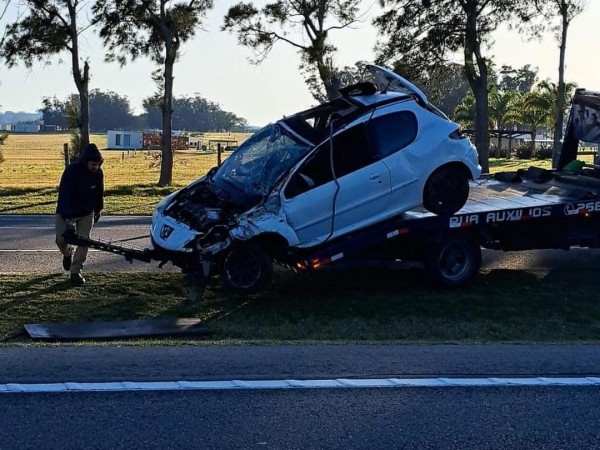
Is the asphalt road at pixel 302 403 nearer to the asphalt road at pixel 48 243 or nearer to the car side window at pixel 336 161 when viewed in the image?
the car side window at pixel 336 161

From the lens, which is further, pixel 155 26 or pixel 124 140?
pixel 124 140

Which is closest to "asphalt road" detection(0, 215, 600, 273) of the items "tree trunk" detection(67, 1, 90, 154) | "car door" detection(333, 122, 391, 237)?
"car door" detection(333, 122, 391, 237)

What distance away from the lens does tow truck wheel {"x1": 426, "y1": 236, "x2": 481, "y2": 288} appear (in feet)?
34.4

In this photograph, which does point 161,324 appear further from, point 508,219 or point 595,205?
point 595,205

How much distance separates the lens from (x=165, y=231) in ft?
32.4

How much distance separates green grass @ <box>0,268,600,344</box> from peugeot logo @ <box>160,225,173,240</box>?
75cm

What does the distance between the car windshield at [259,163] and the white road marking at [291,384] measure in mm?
3943

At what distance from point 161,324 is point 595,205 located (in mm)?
6045

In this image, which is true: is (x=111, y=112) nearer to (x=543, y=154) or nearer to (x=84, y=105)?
(x=543, y=154)

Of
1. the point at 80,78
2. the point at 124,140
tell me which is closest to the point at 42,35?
the point at 80,78

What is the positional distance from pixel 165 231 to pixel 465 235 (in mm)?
3725

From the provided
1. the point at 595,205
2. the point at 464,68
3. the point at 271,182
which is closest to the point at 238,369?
the point at 271,182

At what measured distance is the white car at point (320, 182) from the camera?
963cm

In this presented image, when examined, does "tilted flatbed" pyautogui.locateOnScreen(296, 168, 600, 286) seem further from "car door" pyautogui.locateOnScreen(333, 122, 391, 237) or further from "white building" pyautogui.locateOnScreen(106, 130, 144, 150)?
"white building" pyautogui.locateOnScreen(106, 130, 144, 150)
